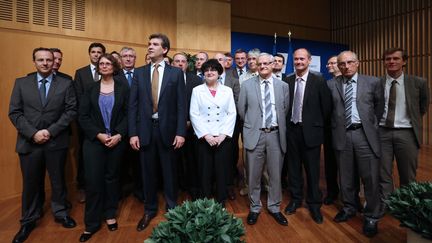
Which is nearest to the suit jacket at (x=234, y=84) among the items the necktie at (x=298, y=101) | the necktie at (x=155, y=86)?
the necktie at (x=298, y=101)

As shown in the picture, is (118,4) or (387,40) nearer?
(118,4)

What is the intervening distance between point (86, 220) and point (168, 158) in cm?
87

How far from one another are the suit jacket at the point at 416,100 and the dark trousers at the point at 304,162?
841 mm

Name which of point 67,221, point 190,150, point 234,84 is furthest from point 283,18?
point 67,221

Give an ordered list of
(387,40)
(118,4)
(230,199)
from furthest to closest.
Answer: (387,40) < (118,4) < (230,199)

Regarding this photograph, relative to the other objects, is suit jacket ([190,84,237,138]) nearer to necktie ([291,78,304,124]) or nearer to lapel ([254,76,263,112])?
lapel ([254,76,263,112])

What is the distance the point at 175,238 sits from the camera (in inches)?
54.0

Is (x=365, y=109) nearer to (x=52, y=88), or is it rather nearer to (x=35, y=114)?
(x=52, y=88)

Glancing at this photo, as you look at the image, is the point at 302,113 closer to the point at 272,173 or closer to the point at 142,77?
the point at 272,173

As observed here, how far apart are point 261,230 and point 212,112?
115cm

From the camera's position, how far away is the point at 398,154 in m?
2.60

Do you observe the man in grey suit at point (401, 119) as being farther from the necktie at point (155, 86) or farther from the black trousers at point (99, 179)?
the black trousers at point (99, 179)

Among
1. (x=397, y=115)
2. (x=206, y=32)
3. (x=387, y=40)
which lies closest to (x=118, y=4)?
(x=206, y=32)

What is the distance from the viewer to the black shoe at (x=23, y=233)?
2.35 meters
